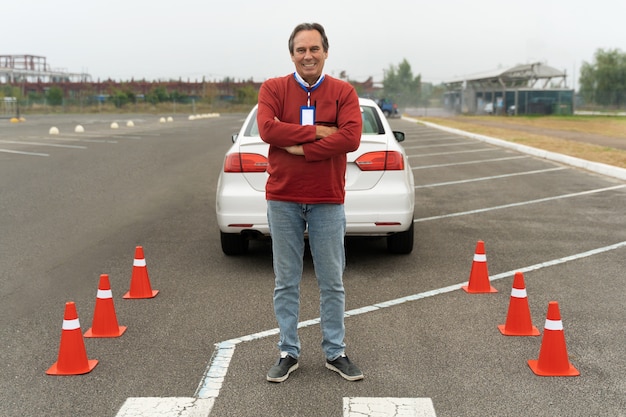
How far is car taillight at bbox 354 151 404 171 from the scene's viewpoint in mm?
6824

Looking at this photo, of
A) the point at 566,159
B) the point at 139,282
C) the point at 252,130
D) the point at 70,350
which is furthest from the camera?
the point at 566,159

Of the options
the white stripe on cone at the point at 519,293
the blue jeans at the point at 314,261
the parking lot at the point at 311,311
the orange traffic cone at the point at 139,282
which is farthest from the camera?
the orange traffic cone at the point at 139,282

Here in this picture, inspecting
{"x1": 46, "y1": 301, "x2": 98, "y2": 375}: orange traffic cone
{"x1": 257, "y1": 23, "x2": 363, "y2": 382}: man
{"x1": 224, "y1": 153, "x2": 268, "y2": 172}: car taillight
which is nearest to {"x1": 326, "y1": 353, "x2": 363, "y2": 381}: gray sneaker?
{"x1": 257, "y1": 23, "x2": 363, "y2": 382}: man

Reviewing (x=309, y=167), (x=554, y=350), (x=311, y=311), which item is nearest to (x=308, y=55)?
(x=309, y=167)

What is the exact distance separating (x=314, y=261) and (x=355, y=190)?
2601 mm

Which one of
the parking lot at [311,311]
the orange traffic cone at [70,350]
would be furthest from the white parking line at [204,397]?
the orange traffic cone at [70,350]

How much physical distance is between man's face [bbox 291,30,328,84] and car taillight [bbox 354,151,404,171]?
2816 millimetres

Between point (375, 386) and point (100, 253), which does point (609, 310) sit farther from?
point (100, 253)

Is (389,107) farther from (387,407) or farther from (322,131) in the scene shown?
(387,407)

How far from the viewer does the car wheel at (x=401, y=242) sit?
7.33 meters

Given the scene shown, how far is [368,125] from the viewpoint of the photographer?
24.3 ft

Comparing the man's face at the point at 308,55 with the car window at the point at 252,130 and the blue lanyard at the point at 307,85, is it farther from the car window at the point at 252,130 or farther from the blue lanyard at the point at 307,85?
the car window at the point at 252,130

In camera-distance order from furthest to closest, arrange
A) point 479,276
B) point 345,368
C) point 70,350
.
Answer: point 479,276
point 70,350
point 345,368

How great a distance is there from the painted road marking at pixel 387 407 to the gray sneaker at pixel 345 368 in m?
0.27
